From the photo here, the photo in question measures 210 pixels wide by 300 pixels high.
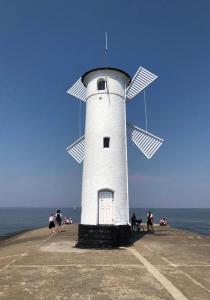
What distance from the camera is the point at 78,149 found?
20625 millimetres

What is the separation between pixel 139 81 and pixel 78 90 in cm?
434

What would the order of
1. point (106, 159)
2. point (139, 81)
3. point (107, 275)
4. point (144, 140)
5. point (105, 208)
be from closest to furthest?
point (107, 275) < point (105, 208) < point (106, 159) < point (144, 140) < point (139, 81)

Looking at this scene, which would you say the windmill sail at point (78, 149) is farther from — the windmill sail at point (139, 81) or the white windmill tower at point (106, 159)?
the windmill sail at point (139, 81)

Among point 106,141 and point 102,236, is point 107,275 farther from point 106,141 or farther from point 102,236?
point 106,141

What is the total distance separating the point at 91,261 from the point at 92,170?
20.0ft

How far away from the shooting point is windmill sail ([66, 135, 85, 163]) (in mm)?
20438

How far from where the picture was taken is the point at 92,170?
1716 cm

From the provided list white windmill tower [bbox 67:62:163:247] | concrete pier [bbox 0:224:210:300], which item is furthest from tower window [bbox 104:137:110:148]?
concrete pier [bbox 0:224:210:300]

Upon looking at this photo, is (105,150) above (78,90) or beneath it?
beneath

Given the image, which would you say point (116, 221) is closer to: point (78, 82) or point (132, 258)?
point (132, 258)

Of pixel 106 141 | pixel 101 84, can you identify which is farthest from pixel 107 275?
pixel 101 84

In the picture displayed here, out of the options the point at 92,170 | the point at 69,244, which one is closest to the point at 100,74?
the point at 92,170

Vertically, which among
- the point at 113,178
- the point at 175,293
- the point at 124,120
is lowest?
the point at 175,293

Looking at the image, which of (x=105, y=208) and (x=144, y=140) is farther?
(x=144, y=140)
